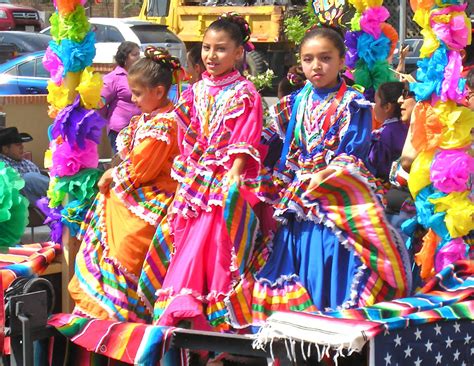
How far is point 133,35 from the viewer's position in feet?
54.6

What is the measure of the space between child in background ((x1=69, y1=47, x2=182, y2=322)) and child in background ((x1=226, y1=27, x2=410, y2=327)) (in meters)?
0.64

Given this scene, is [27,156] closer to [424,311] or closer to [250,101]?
[250,101]

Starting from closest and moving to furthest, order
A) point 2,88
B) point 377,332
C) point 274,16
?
point 377,332 < point 2,88 < point 274,16

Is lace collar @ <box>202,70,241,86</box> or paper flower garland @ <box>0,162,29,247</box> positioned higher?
lace collar @ <box>202,70,241,86</box>

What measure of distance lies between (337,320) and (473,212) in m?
0.87

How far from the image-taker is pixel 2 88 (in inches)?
534

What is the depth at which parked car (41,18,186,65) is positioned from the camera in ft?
52.7

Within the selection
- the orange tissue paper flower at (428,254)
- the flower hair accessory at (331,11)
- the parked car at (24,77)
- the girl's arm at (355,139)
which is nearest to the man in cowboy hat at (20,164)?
the flower hair accessory at (331,11)

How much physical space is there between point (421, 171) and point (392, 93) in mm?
1381

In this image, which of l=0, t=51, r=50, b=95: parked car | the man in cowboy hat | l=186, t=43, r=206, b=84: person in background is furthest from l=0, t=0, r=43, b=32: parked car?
l=186, t=43, r=206, b=84: person in background

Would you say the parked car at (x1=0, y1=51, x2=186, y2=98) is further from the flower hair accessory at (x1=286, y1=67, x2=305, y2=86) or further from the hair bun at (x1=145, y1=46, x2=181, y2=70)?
the hair bun at (x1=145, y1=46, x2=181, y2=70)

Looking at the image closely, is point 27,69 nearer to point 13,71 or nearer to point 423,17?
point 13,71

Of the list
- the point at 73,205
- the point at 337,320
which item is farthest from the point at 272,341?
the point at 73,205

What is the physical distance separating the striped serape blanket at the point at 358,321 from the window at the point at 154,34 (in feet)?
43.9
